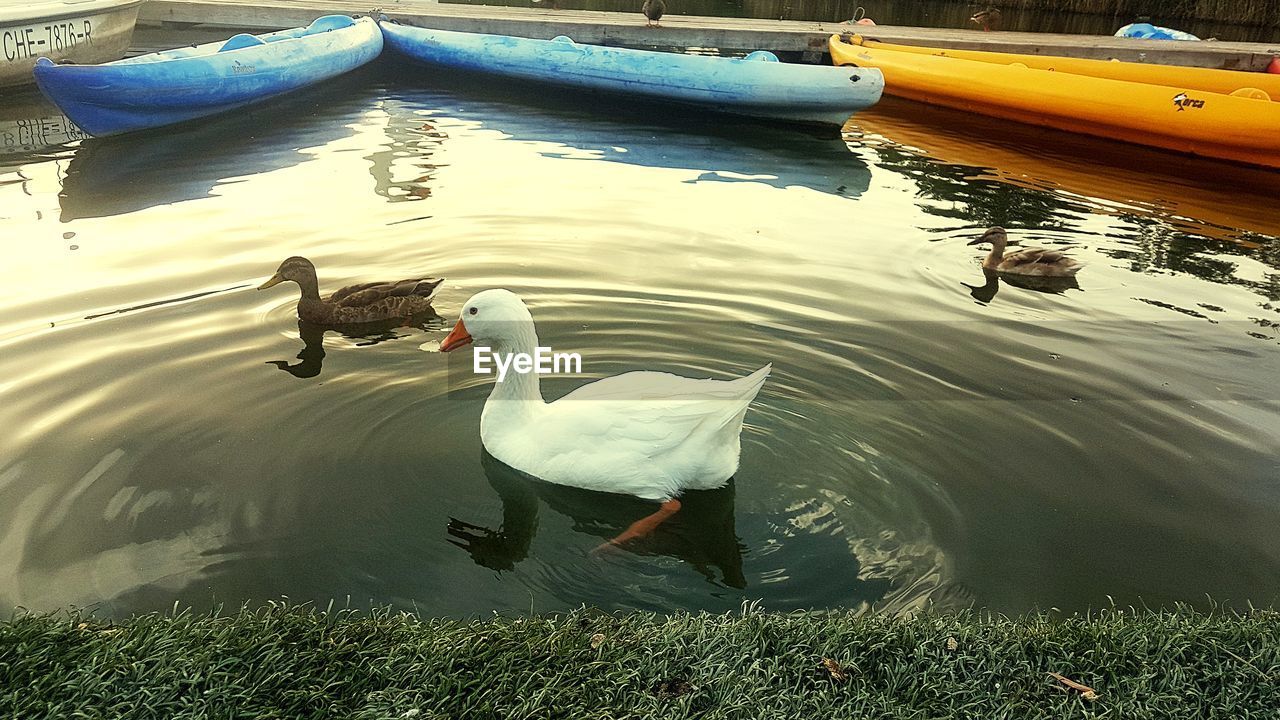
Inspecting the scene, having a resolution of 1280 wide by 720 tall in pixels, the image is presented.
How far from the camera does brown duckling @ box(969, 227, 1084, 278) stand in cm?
705

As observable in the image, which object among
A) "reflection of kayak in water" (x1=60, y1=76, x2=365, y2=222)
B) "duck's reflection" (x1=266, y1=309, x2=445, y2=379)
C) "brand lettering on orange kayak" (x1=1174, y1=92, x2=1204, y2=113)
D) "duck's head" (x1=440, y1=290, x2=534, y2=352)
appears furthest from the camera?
"brand lettering on orange kayak" (x1=1174, y1=92, x2=1204, y2=113)

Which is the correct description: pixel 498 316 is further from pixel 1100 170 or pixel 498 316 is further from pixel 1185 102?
pixel 1185 102

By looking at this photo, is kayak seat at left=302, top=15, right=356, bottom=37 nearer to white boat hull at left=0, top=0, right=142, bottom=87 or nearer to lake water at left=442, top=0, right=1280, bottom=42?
white boat hull at left=0, top=0, right=142, bottom=87

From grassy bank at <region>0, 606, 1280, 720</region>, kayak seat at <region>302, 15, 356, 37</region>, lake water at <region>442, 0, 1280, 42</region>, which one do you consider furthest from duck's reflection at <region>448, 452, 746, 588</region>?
lake water at <region>442, 0, 1280, 42</region>

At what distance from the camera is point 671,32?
17.2 meters

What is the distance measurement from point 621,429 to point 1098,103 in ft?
36.0

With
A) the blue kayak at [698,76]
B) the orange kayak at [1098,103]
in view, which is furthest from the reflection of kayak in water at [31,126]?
the orange kayak at [1098,103]

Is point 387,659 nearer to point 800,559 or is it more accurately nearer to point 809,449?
point 800,559

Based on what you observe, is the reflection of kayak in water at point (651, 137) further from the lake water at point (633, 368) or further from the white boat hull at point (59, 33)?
the white boat hull at point (59, 33)

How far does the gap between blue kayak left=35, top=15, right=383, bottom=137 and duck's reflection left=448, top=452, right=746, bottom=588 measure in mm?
8309

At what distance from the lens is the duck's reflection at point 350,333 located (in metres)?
5.29

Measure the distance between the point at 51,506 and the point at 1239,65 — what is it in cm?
1986

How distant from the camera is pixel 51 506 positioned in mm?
3859

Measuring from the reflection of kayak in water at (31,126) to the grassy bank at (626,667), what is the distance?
9.23m
